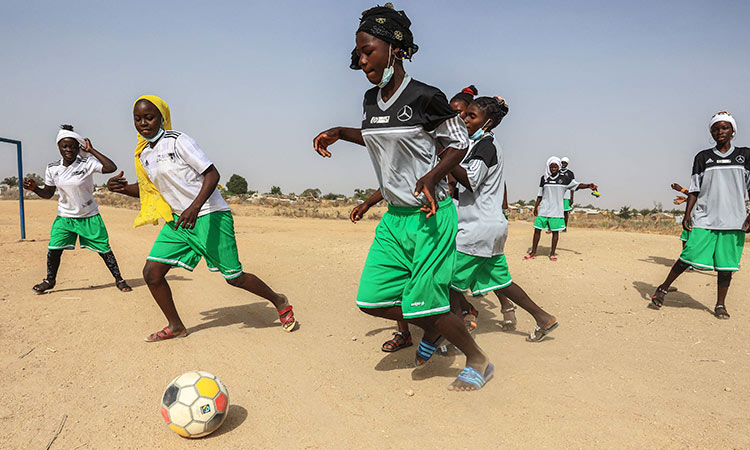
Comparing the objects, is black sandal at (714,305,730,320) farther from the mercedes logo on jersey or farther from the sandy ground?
the mercedes logo on jersey

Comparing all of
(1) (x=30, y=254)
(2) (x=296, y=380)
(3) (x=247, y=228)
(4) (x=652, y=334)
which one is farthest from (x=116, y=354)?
(3) (x=247, y=228)

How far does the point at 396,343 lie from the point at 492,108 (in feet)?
7.46

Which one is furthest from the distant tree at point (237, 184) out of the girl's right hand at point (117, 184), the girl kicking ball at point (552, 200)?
the girl's right hand at point (117, 184)

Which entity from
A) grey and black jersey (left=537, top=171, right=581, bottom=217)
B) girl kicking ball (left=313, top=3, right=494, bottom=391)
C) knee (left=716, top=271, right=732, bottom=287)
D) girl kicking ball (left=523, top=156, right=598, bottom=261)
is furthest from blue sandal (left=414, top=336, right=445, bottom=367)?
grey and black jersey (left=537, top=171, right=581, bottom=217)

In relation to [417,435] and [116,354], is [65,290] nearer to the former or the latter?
[116,354]

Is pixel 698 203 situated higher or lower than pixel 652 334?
higher

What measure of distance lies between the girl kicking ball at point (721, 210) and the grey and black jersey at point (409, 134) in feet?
14.3

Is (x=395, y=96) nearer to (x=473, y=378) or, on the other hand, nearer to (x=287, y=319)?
(x=473, y=378)

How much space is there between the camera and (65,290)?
663 cm

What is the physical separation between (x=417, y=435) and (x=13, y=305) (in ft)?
17.2

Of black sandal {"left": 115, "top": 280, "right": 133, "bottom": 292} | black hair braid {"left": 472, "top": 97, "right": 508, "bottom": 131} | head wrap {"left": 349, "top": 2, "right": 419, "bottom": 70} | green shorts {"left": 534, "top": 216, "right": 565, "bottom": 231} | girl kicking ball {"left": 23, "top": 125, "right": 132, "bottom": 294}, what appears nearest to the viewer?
head wrap {"left": 349, "top": 2, "right": 419, "bottom": 70}

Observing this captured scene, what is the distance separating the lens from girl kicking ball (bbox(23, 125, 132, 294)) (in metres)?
6.54

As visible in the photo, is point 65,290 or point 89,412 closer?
point 89,412

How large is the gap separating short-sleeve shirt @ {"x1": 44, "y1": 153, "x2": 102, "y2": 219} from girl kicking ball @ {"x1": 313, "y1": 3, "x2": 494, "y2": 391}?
4686 millimetres
